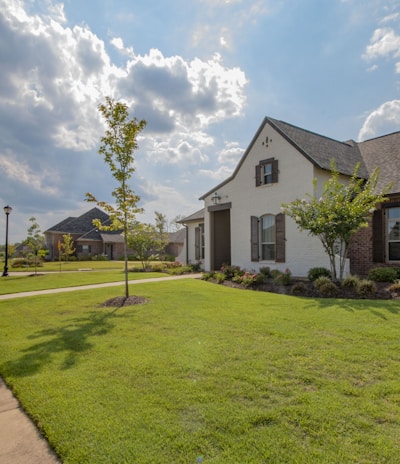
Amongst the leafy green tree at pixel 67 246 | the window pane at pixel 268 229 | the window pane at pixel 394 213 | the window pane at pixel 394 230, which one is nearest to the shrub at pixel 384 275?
the window pane at pixel 394 230

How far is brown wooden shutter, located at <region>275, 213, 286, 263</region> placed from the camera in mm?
12289

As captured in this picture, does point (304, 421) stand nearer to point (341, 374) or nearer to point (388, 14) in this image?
point (341, 374)

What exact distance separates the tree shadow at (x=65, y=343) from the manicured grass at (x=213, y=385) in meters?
0.02

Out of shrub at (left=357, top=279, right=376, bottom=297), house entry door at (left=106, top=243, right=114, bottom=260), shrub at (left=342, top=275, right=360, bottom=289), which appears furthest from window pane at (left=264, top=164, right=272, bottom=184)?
house entry door at (left=106, top=243, right=114, bottom=260)

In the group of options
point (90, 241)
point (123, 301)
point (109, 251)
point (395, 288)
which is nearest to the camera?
point (123, 301)

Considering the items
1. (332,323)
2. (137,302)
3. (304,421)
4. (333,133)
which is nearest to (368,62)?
(333,133)

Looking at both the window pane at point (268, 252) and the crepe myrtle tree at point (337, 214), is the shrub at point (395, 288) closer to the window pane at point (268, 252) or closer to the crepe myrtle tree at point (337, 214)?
the crepe myrtle tree at point (337, 214)

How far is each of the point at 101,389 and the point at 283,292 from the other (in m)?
7.63

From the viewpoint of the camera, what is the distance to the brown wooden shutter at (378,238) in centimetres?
1079

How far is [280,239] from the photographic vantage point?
40.8 ft

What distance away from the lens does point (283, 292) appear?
970 centimetres

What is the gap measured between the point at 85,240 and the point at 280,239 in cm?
2992

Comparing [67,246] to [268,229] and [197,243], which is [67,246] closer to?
[197,243]

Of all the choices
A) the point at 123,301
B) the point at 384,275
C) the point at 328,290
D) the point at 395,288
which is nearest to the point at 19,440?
the point at 123,301
